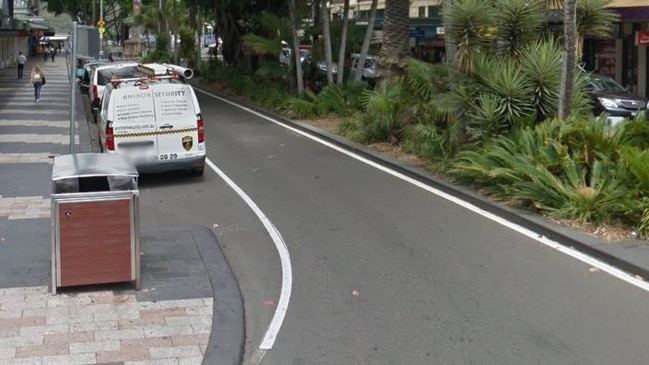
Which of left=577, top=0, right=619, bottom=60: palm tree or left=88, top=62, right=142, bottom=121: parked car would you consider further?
left=88, top=62, right=142, bottom=121: parked car

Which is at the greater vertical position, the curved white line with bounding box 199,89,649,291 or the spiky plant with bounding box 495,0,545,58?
the spiky plant with bounding box 495,0,545,58

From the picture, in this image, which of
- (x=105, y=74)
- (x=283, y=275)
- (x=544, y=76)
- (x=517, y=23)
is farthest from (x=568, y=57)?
(x=105, y=74)

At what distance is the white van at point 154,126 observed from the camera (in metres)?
15.5

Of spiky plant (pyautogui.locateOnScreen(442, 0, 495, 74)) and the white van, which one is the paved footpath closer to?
the white van

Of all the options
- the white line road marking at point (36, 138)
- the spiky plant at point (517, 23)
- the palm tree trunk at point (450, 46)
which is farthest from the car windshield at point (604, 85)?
the white line road marking at point (36, 138)

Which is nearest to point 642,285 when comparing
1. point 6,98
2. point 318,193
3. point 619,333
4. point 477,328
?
point 619,333

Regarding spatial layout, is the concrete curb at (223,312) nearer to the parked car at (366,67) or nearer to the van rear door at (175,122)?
the van rear door at (175,122)

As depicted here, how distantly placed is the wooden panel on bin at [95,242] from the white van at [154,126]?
23.0ft

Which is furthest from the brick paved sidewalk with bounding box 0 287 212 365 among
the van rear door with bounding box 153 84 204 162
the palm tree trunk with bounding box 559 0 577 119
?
the palm tree trunk with bounding box 559 0 577 119

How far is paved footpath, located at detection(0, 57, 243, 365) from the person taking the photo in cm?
689

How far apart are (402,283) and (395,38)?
14.8m

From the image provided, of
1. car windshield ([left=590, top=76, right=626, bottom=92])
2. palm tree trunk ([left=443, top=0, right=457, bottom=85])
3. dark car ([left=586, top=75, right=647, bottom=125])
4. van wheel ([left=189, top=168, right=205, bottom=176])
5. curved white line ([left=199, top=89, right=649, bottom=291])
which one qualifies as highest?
palm tree trunk ([left=443, top=0, right=457, bottom=85])

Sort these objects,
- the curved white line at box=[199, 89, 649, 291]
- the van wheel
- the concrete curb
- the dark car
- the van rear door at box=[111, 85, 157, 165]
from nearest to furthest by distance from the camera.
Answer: the concrete curb → the curved white line at box=[199, 89, 649, 291] → the van rear door at box=[111, 85, 157, 165] → the van wheel → the dark car

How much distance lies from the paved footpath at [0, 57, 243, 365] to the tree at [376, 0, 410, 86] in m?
12.3
